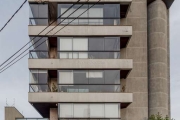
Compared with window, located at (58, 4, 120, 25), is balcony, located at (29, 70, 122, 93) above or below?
below

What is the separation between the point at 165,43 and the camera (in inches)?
966

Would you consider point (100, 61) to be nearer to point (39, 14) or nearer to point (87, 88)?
point (87, 88)

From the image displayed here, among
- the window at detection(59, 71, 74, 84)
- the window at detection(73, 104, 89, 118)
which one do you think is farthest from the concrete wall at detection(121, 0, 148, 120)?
the window at detection(59, 71, 74, 84)

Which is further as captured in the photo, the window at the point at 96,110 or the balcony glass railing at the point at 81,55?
the balcony glass railing at the point at 81,55

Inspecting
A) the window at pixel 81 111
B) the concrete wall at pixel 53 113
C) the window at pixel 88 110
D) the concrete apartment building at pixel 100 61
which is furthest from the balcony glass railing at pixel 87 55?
the concrete wall at pixel 53 113

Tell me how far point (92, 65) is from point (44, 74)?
362cm

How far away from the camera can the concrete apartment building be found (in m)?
21.3

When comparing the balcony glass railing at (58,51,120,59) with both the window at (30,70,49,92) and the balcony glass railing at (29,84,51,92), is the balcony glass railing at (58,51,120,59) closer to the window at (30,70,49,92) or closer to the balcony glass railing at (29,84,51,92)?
the window at (30,70,49,92)

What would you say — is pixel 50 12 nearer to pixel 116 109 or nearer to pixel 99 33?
pixel 99 33

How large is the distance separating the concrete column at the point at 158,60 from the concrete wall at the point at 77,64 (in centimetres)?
316

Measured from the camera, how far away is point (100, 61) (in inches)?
857

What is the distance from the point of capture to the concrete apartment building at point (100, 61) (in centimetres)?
2133

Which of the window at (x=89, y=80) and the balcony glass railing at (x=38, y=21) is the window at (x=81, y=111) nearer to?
the window at (x=89, y=80)

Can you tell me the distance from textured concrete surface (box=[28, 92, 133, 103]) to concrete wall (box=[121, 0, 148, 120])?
231 centimetres
